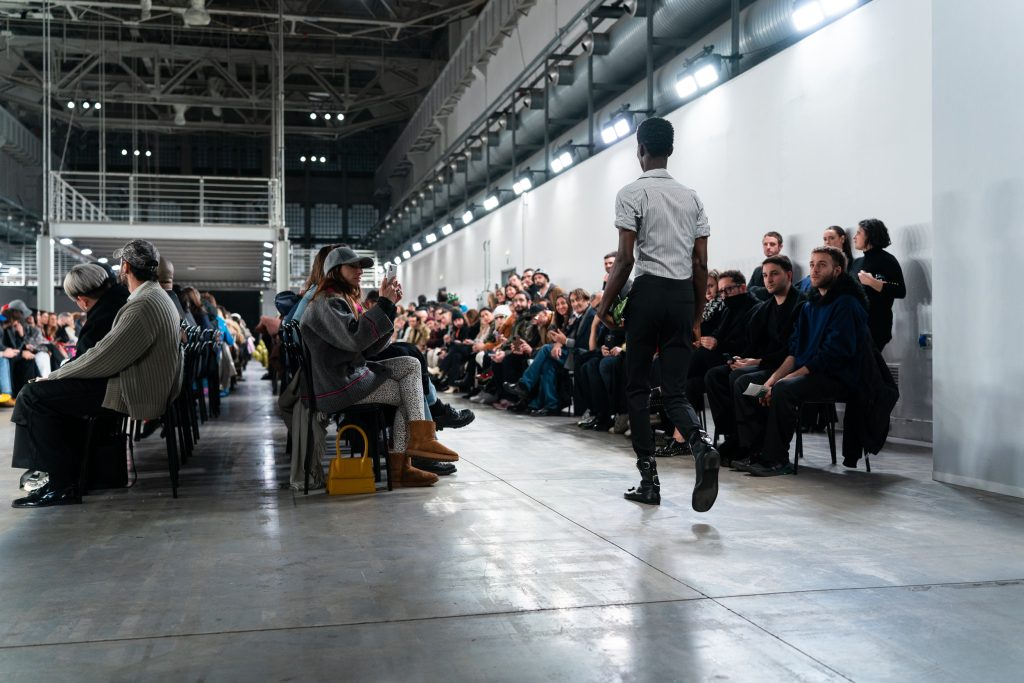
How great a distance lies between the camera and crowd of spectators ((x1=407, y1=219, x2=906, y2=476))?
473 cm

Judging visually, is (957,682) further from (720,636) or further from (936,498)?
(936,498)

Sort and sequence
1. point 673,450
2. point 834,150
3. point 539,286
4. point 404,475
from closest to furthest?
point 404,475
point 673,450
point 834,150
point 539,286

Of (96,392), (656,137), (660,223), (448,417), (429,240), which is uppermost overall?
(429,240)

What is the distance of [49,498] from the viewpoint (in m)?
4.04

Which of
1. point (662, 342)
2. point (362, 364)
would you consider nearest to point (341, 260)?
point (362, 364)

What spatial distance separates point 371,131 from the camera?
108ft

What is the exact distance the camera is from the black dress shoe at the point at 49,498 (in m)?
3.99

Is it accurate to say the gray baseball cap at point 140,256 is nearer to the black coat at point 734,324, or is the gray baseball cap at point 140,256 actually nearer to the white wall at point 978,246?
the black coat at point 734,324

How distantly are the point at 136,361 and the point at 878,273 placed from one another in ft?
14.5

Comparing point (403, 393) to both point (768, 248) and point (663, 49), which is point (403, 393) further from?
point (663, 49)

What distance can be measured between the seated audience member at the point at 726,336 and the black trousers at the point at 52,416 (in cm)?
336

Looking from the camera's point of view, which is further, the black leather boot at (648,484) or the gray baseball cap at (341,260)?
the gray baseball cap at (341,260)

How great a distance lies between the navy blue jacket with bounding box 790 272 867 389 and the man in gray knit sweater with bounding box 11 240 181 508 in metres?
3.16

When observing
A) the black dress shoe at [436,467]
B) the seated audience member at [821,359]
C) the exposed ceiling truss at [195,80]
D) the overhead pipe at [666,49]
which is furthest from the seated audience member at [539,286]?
the exposed ceiling truss at [195,80]
